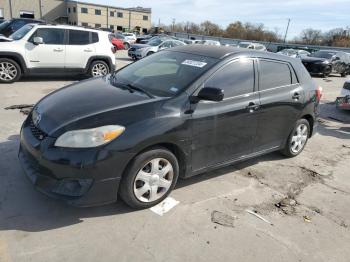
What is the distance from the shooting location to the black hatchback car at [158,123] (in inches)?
129

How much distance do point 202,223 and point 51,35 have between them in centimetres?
882

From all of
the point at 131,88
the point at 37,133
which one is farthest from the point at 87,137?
the point at 131,88

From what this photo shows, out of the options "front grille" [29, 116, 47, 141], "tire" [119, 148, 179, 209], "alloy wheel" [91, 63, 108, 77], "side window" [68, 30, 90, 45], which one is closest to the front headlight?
"front grille" [29, 116, 47, 141]

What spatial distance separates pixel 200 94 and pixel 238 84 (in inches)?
31.5

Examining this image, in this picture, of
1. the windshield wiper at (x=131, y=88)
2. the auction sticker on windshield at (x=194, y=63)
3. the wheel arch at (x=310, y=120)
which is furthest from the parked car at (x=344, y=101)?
the windshield wiper at (x=131, y=88)

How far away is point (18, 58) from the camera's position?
32.4ft

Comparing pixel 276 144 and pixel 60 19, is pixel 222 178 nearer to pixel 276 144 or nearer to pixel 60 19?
pixel 276 144

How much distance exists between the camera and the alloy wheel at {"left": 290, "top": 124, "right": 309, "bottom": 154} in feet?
18.3

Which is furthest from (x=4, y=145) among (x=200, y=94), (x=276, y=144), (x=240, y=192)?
(x=276, y=144)

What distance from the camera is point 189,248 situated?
323 centimetres

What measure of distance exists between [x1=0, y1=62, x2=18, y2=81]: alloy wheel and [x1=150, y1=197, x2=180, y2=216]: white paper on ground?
7828mm

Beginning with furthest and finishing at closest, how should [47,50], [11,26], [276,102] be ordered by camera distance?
[11,26]
[47,50]
[276,102]

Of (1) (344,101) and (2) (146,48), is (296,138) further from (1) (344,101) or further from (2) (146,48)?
(2) (146,48)

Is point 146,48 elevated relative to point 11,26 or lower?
lower
